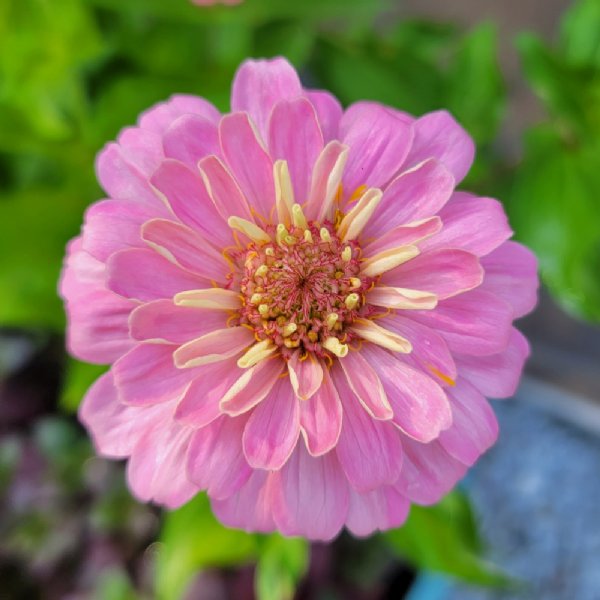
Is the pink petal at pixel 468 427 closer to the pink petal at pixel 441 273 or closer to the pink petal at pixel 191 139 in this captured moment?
the pink petal at pixel 441 273

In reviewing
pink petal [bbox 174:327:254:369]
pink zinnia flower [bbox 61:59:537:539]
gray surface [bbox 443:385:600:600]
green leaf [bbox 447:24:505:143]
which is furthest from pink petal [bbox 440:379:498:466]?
gray surface [bbox 443:385:600:600]

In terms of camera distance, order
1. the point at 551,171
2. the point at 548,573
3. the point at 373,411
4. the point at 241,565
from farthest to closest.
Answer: the point at 548,573, the point at 241,565, the point at 551,171, the point at 373,411

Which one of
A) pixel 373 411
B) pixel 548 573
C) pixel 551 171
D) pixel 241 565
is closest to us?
pixel 373 411

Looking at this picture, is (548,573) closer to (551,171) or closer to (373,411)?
(551,171)

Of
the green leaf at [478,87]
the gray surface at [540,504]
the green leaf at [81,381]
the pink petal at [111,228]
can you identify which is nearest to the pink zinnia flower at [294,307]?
the pink petal at [111,228]

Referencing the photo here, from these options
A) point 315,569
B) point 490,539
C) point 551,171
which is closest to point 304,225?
point 551,171

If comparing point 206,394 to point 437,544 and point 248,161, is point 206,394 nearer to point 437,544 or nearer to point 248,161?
point 248,161

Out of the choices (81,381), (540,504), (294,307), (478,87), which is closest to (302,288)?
(294,307)
